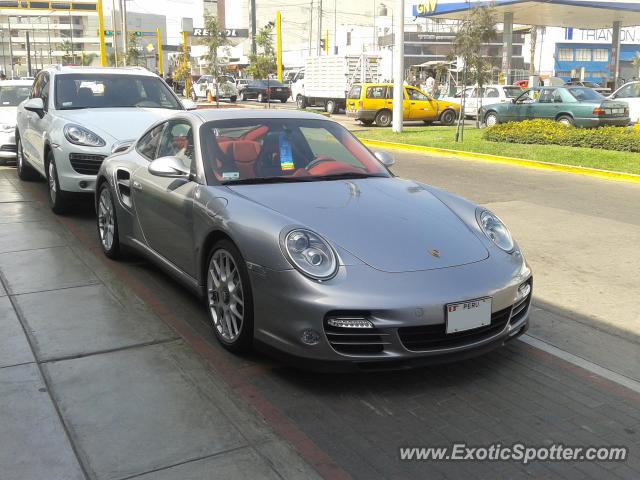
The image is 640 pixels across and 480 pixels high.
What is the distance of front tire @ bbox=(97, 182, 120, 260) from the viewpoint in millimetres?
6375

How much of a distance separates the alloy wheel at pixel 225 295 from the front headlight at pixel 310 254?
1.46ft

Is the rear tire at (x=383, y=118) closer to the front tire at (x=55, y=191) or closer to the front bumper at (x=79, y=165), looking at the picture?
the front tire at (x=55, y=191)

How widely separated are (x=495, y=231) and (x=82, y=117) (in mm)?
5858

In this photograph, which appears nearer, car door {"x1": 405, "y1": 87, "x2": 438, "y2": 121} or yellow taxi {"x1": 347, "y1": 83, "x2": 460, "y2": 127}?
yellow taxi {"x1": 347, "y1": 83, "x2": 460, "y2": 127}

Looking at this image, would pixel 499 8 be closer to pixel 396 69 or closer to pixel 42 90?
pixel 396 69

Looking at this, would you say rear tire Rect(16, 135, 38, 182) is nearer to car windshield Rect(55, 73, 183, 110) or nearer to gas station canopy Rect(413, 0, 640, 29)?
car windshield Rect(55, 73, 183, 110)

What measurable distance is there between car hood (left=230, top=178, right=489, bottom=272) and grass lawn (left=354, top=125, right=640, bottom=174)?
30.2 feet

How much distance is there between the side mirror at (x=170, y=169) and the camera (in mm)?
4945

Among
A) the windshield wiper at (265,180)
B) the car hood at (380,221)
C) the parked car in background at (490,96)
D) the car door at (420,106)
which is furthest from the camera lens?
the parked car in background at (490,96)

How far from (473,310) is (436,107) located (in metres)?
23.2

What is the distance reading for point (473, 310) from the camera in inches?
148

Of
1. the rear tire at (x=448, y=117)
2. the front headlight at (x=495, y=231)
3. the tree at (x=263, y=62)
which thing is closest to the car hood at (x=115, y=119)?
the front headlight at (x=495, y=231)

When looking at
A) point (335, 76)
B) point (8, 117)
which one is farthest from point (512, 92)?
point (8, 117)

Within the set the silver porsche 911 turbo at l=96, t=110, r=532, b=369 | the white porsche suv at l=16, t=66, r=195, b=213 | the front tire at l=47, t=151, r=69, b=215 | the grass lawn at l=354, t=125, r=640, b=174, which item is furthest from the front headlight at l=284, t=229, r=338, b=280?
the grass lawn at l=354, t=125, r=640, b=174
